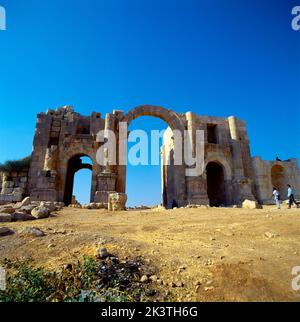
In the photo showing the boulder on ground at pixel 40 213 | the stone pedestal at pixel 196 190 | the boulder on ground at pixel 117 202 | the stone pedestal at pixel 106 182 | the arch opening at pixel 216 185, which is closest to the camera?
the boulder on ground at pixel 40 213

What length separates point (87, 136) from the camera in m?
15.4

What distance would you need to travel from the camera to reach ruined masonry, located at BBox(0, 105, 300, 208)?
45.8 ft

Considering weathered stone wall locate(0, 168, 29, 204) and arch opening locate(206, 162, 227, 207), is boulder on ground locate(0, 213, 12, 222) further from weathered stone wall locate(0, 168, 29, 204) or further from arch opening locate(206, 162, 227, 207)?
arch opening locate(206, 162, 227, 207)

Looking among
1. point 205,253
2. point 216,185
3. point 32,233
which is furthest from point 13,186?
point 216,185

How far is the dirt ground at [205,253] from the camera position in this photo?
9.04 feet

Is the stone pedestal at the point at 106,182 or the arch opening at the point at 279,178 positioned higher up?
the arch opening at the point at 279,178

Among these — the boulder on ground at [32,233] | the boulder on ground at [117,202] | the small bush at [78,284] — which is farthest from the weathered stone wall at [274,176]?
the small bush at [78,284]

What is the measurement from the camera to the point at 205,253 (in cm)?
386

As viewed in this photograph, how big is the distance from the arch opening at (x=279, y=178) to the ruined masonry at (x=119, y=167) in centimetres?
273

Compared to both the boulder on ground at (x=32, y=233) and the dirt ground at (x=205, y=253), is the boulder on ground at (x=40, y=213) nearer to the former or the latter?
the dirt ground at (x=205, y=253)

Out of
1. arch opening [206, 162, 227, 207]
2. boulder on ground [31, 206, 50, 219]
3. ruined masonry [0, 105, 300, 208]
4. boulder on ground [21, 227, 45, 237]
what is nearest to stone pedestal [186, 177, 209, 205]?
ruined masonry [0, 105, 300, 208]

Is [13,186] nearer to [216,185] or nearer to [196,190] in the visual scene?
[196,190]
